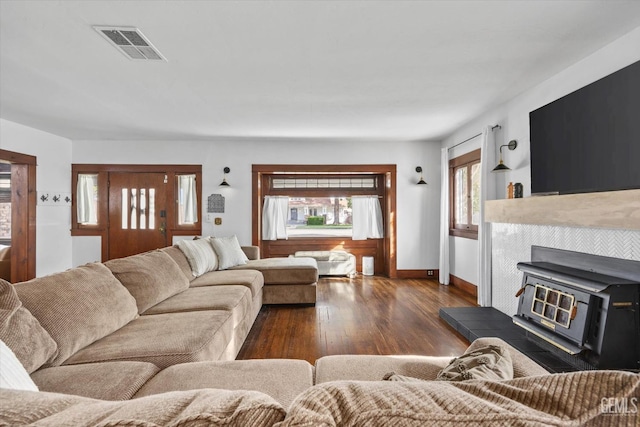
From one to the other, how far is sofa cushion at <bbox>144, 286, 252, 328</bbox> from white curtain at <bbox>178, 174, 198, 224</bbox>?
10.8ft

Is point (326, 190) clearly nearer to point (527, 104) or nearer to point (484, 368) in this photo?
point (527, 104)

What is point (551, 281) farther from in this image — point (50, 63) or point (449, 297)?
point (50, 63)

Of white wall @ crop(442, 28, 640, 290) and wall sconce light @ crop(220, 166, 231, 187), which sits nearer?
white wall @ crop(442, 28, 640, 290)

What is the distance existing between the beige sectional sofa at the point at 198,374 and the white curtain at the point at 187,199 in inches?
103

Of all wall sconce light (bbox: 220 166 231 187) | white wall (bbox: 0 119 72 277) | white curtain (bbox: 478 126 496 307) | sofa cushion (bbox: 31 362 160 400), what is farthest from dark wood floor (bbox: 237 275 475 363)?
white wall (bbox: 0 119 72 277)

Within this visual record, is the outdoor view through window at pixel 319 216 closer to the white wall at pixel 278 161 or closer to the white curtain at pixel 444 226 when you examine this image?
the white wall at pixel 278 161

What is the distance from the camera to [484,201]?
4168 mm

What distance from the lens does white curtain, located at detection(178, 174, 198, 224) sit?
618cm

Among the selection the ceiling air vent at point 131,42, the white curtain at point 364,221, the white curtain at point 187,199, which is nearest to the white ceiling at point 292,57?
the ceiling air vent at point 131,42

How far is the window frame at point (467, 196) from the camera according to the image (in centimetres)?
500

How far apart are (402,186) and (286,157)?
2.20 meters

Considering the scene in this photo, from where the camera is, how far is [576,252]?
106 inches

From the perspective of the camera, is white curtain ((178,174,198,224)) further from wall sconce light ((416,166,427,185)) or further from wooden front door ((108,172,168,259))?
wall sconce light ((416,166,427,185))

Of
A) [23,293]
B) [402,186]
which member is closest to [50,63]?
[23,293]
